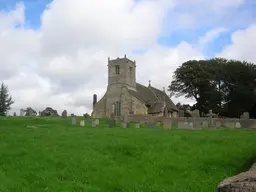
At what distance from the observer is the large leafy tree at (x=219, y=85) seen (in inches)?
2168

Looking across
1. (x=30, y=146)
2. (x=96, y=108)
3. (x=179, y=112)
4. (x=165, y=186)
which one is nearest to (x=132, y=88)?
(x=96, y=108)

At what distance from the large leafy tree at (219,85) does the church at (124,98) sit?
306 inches

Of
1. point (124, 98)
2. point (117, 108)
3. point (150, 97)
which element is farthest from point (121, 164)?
point (150, 97)

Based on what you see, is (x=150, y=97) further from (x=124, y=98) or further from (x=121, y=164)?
(x=121, y=164)

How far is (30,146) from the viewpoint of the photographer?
1137 cm

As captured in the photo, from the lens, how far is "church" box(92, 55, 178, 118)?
168ft

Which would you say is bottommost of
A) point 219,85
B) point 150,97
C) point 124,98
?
point 124,98

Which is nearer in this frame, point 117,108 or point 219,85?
point 117,108

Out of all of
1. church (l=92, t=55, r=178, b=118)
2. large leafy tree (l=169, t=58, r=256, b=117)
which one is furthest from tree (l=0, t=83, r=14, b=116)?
large leafy tree (l=169, t=58, r=256, b=117)

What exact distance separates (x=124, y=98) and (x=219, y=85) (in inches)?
776

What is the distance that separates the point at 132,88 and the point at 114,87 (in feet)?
10.8

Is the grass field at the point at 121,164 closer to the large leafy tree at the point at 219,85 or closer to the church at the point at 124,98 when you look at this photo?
the church at the point at 124,98

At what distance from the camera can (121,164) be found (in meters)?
9.16

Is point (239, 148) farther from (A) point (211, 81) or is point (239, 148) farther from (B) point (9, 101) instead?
(A) point (211, 81)
